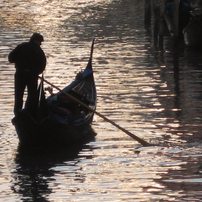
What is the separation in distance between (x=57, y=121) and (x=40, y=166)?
0.83 m

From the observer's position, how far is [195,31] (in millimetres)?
21641

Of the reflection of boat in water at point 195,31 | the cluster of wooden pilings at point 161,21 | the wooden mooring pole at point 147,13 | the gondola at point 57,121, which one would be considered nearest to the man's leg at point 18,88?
the gondola at point 57,121

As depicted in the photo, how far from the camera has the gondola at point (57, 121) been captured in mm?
10422

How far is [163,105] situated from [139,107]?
0.52 m

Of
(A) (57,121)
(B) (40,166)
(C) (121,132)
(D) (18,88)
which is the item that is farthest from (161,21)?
(B) (40,166)

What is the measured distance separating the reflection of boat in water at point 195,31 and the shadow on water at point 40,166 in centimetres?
1042

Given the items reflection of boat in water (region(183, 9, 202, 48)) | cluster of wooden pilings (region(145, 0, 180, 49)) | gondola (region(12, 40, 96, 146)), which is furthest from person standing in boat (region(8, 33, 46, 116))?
reflection of boat in water (region(183, 9, 202, 48))

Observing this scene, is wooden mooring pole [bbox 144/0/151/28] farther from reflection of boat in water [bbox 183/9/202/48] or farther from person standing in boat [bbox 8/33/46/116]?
person standing in boat [bbox 8/33/46/116]

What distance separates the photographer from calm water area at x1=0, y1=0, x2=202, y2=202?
890 cm

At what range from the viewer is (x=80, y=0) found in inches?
1742

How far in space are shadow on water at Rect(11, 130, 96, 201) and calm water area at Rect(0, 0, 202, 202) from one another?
0.01m

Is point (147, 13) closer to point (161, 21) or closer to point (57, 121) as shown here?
point (161, 21)

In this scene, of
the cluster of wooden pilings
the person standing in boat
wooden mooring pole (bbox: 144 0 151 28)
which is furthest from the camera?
wooden mooring pole (bbox: 144 0 151 28)

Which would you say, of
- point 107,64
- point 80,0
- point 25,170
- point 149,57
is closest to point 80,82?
point 25,170
